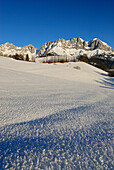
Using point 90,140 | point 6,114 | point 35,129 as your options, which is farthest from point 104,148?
point 6,114

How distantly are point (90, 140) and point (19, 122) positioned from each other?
18.3 inches

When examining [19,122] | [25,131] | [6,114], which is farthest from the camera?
[6,114]

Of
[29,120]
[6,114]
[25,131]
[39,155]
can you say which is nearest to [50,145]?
[39,155]

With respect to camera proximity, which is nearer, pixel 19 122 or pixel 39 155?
pixel 39 155

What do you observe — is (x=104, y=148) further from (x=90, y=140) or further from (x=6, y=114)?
(x=6, y=114)

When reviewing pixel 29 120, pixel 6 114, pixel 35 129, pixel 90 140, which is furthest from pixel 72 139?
pixel 6 114

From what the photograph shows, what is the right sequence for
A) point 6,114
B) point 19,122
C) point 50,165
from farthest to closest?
1. point 6,114
2. point 19,122
3. point 50,165

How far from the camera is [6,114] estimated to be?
30.4 inches

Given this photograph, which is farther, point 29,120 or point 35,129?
point 29,120

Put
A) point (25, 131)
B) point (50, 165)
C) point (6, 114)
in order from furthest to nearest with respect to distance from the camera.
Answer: point (6, 114), point (25, 131), point (50, 165)

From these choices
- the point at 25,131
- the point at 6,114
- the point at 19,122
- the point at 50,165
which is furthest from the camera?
the point at 6,114

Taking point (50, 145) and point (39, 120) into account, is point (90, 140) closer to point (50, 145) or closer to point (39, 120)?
point (50, 145)

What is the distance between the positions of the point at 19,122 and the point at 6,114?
0.18 metres

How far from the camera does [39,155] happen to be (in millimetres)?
385
